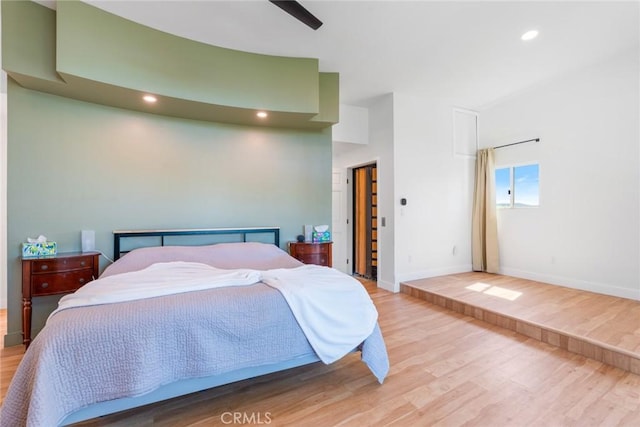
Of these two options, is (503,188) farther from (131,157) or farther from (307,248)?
(131,157)

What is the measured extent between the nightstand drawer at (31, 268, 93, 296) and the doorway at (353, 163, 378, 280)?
4.07 m

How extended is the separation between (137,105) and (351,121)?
3155mm

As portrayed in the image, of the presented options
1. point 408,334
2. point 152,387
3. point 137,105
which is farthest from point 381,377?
point 137,105

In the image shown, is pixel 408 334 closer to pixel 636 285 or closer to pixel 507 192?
pixel 636 285

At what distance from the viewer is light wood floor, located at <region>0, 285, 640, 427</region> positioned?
5.63 ft

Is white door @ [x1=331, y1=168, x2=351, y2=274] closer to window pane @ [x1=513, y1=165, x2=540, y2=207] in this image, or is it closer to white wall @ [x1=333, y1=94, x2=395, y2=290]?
white wall @ [x1=333, y1=94, x2=395, y2=290]

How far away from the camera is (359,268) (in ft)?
18.0

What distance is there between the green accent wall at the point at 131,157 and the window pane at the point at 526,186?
10.8 feet

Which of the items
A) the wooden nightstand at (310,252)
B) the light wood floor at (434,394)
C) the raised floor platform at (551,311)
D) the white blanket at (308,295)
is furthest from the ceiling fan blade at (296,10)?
the raised floor platform at (551,311)

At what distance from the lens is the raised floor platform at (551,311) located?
2.41 metres

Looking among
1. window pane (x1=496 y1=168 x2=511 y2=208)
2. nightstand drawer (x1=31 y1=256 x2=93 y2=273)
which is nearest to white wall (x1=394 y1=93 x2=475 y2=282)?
window pane (x1=496 y1=168 x2=511 y2=208)

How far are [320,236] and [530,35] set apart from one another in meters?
3.38

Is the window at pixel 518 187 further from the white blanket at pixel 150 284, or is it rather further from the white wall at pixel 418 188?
the white blanket at pixel 150 284

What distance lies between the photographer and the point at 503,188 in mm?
4965
